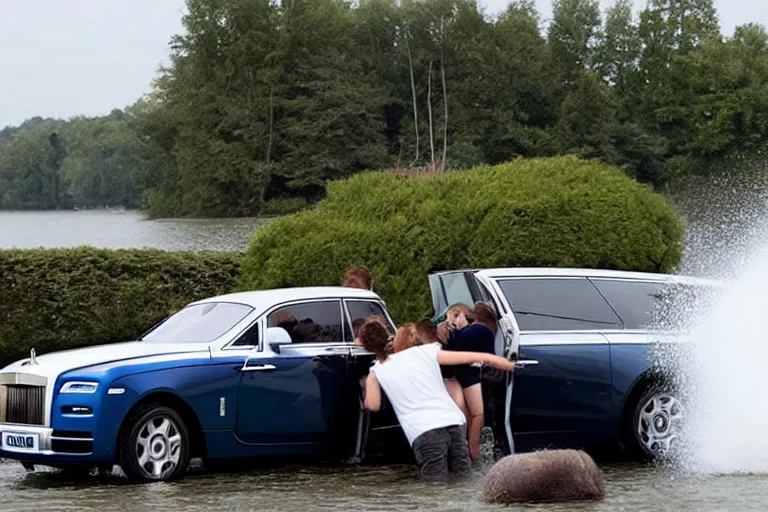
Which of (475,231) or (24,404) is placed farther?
(475,231)

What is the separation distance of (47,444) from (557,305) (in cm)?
499

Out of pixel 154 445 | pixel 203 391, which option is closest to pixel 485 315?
pixel 203 391

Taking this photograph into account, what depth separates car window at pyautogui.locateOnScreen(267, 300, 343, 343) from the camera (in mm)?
11578

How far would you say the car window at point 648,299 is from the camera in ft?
39.0

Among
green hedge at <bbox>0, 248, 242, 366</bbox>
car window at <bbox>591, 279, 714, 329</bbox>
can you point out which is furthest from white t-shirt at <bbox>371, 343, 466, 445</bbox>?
green hedge at <bbox>0, 248, 242, 366</bbox>

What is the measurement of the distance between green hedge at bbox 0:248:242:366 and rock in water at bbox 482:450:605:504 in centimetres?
857

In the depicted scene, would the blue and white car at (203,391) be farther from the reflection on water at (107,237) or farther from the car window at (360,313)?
the reflection on water at (107,237)

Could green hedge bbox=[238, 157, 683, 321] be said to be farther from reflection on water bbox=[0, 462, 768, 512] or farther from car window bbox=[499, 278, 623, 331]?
reflection on water bbox=[0, 462, 768, 512]

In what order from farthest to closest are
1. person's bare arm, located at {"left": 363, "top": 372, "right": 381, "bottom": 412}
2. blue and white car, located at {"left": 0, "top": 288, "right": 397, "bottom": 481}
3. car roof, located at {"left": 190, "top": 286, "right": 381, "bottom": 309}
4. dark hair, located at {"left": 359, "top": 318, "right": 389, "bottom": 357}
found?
car roof, located at {"left": 190, "top": 286, "right": 381, "bottom": 309}, dark hair, located at {"left": 359, "top": 318, "right": 389, "bottom": 357}, person's bare arm, located at {"left": 363, "top": 372, "right": 381, "bottom": 412}, blue and white car, located at {"left": 0, "top": 288, "right": 397, "bottom": 481}

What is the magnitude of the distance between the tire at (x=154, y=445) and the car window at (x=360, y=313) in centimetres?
201

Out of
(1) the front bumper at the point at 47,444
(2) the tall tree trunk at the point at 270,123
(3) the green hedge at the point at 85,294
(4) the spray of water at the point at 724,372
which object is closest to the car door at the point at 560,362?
(4) the spray of water at the point at 724,372

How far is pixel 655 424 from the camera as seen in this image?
460 inches

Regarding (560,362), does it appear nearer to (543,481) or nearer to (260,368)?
(543,481)

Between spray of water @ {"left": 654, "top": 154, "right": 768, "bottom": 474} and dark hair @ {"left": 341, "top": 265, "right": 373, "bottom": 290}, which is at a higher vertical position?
dark hair @ {"left": 341, "top": 265, "right": 373, "bottom": 290}
